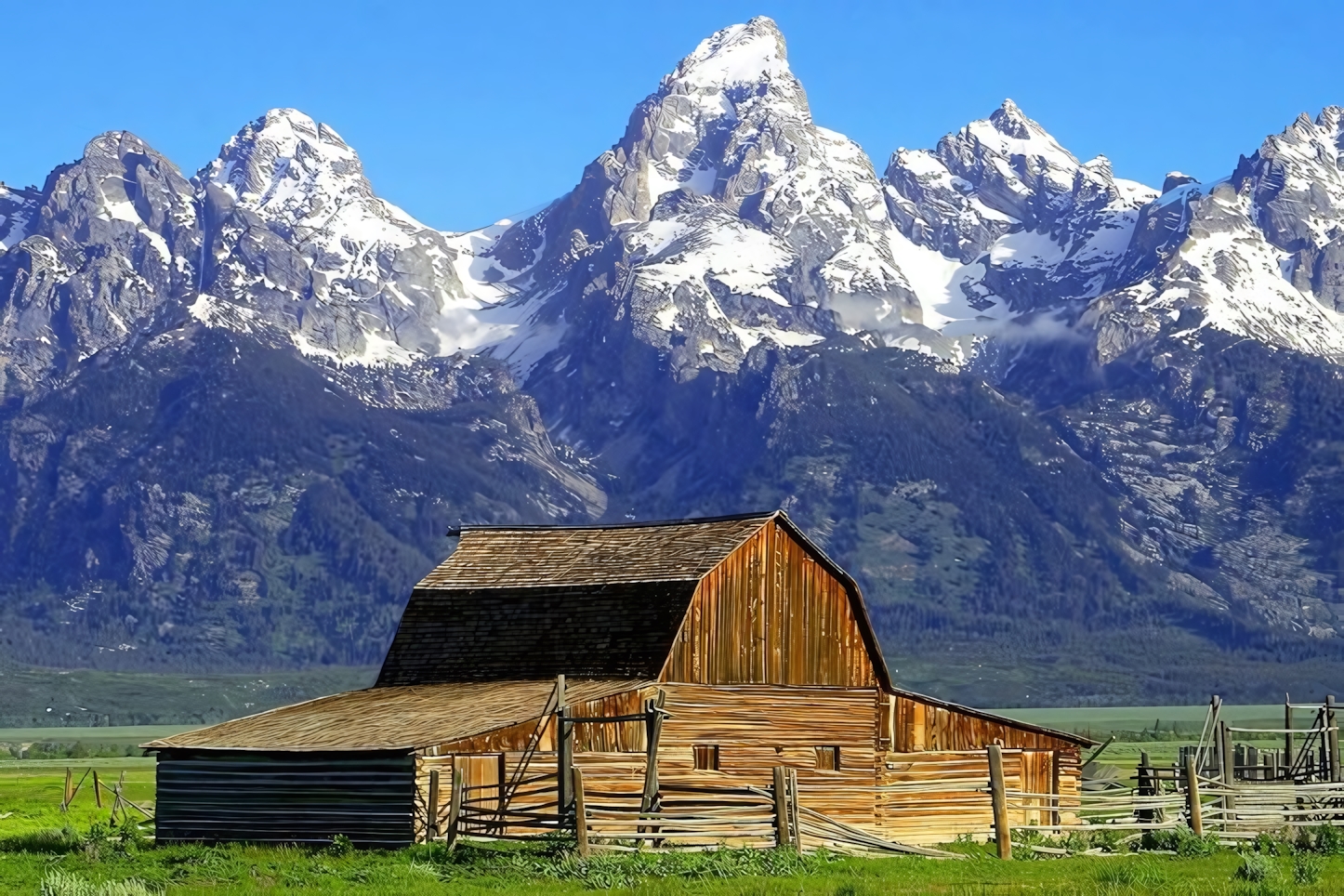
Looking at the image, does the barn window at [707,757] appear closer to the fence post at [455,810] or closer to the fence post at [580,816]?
the fence post at [455,810]

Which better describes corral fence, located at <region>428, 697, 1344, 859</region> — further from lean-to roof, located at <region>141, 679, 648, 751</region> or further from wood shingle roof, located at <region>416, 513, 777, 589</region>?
wood shingle roof, located at <region>416, 513, 777, 589</region>

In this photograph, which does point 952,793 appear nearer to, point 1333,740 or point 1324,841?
point 1333,740

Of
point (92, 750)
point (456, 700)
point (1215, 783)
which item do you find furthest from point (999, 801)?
point (92, 750)

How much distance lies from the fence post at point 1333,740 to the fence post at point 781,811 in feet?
58.5

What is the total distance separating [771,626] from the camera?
195ft

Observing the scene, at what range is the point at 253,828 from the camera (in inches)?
2168

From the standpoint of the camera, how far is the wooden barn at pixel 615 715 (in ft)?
174

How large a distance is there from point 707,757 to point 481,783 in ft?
22.7

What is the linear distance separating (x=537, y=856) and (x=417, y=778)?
329 inches

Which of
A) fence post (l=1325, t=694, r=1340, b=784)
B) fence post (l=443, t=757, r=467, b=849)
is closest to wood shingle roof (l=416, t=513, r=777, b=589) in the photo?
fence post (l=443, t=757, r=467, b=849)

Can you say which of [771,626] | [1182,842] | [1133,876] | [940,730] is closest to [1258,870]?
[1133,876]

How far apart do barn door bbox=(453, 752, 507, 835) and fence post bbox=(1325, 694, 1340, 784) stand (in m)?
20.6

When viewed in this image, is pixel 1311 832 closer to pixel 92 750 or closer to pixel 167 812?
pixel 167 812

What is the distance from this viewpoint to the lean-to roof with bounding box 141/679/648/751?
52844mm
